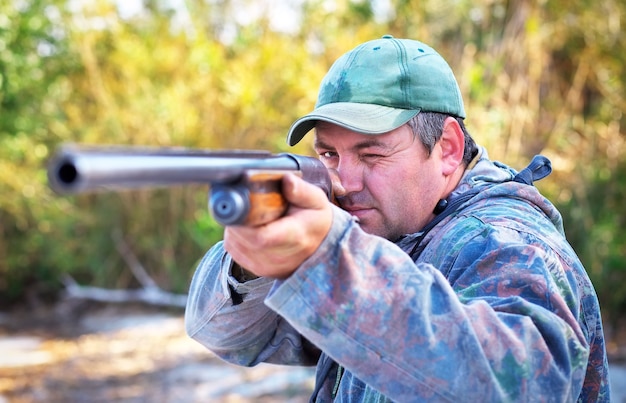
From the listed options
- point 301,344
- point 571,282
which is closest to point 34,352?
point 301,344

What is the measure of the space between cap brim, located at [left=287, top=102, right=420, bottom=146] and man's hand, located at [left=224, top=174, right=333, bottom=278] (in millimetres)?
559

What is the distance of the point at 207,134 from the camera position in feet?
30.9

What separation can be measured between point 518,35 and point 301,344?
580cm

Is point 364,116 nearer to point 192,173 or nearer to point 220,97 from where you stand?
point 192,173

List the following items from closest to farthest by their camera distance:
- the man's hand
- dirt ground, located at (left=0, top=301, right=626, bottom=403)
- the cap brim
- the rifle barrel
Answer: the rifle barrel, the man's hand, the cap brim, dirt ground, located at (left=0, top=301, right=626, bottom=403)

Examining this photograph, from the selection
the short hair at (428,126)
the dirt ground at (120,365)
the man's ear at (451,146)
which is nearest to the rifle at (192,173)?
the short hair at (428,126)

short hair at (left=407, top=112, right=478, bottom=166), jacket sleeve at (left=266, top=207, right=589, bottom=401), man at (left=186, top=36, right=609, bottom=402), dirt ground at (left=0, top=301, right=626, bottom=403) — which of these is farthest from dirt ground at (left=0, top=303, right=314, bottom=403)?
jacket sleeve at (left=266, top=207, right=589, bottom=401)

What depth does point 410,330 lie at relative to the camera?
1.33 metres

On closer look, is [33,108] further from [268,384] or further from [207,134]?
[268,384]

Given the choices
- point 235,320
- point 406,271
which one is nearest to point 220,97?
point 235,320

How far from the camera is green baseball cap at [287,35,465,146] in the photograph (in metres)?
1.93

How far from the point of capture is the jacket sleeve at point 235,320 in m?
2.01

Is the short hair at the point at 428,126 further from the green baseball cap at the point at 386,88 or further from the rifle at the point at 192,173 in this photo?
the rifle at the point at 192,173

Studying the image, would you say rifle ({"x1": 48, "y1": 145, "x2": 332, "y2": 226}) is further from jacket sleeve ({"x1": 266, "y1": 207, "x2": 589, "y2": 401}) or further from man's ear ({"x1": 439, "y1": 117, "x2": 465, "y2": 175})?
man's ear ({"x1": 439, "y1": 117, "x2": 465, "y2": 175})
